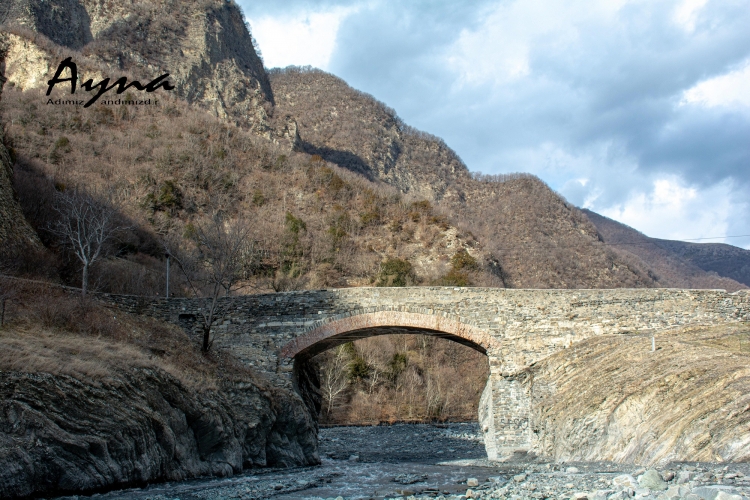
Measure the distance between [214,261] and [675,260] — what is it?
66472 millimetres

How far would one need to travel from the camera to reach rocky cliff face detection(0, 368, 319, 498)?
9.92 metres

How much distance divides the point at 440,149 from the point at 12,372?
8658cm

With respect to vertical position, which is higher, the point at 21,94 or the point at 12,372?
the point at 21,94

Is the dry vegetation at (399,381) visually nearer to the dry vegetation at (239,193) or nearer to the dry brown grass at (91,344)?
the dry vegetation at (239,193)

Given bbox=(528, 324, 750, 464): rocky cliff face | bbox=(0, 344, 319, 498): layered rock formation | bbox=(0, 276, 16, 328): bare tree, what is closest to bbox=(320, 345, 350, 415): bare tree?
bbox=(528, 324, 750, 464): rocky cliff face

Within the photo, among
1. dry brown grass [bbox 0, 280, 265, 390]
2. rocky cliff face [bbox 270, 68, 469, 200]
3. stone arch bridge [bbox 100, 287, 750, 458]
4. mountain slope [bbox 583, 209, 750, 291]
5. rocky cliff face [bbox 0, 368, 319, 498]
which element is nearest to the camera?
rocky cliff face [bbox 0, 368, 319, 498]

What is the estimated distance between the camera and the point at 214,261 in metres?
24.6

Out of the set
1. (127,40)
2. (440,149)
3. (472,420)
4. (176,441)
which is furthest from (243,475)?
(440,149)

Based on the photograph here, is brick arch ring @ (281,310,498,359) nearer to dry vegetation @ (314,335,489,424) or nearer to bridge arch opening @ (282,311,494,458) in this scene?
bridge arch opening @ (282,311,494,458)

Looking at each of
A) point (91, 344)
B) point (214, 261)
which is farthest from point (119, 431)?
point (214, 261)

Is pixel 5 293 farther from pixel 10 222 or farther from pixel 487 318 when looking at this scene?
pixel 487 318

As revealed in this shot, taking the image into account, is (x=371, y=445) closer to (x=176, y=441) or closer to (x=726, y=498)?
(x=176, y=441)

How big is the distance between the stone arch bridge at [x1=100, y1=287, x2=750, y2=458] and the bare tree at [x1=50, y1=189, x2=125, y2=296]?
5.89ft

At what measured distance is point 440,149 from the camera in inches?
3708
